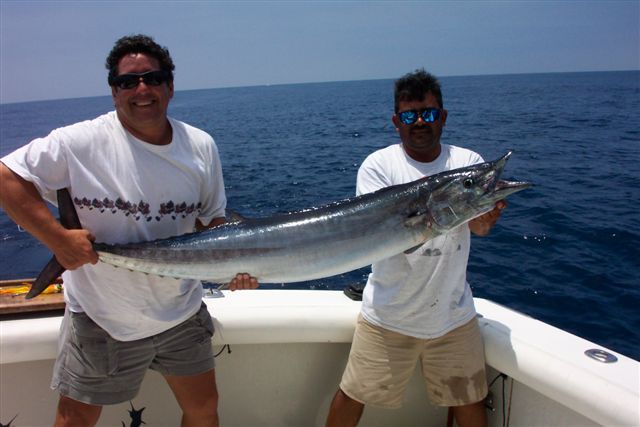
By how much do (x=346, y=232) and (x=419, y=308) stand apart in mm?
661

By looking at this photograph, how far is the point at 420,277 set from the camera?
2846 mm

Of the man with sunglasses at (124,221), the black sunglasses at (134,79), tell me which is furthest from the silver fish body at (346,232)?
the black sunglasses at (134,79)

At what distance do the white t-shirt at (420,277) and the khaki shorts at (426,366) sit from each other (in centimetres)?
8

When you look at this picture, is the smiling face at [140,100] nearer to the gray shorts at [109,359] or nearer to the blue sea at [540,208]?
the gray shorts at [109,359]

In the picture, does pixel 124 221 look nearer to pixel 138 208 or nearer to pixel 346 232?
pixel 138 208

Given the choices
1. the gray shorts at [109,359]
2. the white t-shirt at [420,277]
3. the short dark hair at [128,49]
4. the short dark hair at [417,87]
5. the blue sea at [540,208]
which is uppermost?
the short dark hair at [128,49]

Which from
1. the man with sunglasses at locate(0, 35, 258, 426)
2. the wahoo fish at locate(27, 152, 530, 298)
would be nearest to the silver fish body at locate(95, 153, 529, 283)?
the wahoo fish at locate(27, 152, 530, 298)

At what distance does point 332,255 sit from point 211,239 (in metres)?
0.67

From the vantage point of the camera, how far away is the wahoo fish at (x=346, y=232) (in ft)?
8.57

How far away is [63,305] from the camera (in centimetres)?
317

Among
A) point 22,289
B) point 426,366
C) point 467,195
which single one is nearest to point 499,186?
point 467,195

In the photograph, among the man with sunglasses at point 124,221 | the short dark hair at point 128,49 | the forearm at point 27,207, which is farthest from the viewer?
the short dark hair at point 128,49

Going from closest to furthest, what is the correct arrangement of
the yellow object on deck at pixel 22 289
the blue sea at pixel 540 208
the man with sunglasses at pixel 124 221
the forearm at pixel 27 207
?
the forearm at pixel 27 207, the man with sunglasses at pixel 124 221, the yellow object on deck at pixel 22 289, the blue sea at pixel 540 208

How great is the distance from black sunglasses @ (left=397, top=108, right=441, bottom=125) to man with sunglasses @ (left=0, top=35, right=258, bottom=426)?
1.16 metres
